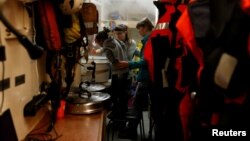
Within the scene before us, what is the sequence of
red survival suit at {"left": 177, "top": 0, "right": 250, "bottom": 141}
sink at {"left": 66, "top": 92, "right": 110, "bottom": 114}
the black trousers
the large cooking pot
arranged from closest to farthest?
red survival suit at {"left": 177, "top": 0, "right": 250, "bottom": 141} → sink at {"left": 66, "top": 92, "right": 110, "bottom": 114} → the large cooking pot → the black trousers

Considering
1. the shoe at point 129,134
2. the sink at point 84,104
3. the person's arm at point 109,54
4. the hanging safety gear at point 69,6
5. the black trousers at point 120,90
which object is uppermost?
the hanging safety gear at point 69,6

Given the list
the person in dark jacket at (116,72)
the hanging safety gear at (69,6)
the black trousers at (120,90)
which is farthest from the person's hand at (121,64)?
the hanging safety gear at (69,6)

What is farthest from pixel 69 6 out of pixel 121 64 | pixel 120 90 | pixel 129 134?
pixel 129 134

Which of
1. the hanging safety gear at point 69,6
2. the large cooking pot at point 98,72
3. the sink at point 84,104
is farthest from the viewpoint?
the large cooking pot at point 98,72

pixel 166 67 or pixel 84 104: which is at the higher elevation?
pixel 166 67

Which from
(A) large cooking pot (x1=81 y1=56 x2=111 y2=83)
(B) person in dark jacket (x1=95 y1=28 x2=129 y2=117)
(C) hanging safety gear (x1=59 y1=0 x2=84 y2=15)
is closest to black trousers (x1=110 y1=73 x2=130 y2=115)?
(B) person in dark jacket (x1=95 y1=28 x2=129 y2=117)

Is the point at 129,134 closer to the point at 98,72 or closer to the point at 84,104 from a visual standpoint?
the point at 98,72

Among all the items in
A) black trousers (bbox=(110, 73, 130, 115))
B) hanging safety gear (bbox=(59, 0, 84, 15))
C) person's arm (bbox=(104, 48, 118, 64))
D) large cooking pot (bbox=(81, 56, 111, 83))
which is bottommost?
black trousers (bbox=(110, 73, 130, 115))

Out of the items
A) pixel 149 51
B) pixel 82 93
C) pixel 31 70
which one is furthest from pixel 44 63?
pixel 149 51

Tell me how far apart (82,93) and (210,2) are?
1.22 meters

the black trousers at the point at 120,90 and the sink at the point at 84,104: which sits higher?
the sink at the point at 84,104

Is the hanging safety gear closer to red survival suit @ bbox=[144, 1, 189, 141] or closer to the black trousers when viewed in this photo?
red survival suit @ bbox=[144, 1, 189, 141]

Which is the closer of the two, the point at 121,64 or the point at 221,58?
the point at 221,58

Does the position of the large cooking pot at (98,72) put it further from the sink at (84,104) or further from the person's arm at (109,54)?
the sink at (84,104)
